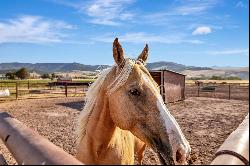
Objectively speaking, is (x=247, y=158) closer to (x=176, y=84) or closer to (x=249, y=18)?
(x=249, y=18)

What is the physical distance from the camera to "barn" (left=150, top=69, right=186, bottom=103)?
22077 millimetres

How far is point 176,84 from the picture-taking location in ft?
78.9

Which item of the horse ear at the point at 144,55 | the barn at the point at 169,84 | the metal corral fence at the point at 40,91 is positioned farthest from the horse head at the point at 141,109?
the metal corral fence at the point at 40,91

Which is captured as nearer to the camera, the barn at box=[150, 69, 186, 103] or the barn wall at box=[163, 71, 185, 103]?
the barn at box=[150, 69, 186, 103]

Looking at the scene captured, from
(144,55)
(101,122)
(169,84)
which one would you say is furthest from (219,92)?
(101,122)

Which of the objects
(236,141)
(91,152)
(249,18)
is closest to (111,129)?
(91,152)

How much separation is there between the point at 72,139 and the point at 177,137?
7279 mm

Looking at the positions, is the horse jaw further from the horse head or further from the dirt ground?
the dirt ground

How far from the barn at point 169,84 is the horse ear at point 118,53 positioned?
18053 millimetres

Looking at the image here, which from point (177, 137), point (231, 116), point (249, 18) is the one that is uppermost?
point (249, 18)

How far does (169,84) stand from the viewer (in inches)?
904

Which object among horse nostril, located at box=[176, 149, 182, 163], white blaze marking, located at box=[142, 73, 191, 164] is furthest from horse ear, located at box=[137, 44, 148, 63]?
horse nostril, located at box=[176, 149, 182, 163]

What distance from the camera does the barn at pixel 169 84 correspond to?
22.1 metres

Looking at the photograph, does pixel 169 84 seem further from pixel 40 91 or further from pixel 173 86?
pixel 40 91
